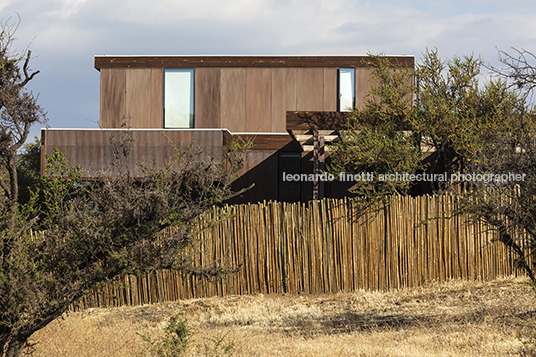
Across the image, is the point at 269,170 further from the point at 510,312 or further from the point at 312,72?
the point at 510,312

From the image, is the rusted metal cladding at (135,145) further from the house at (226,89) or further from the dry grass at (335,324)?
the dry grass at (335,324)

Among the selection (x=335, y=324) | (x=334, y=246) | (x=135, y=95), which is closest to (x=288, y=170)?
(x=135, y=95)

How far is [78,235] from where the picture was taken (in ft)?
17.3

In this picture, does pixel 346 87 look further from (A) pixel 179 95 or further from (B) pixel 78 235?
(B) pixel 78 235

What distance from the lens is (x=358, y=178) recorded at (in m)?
11.8

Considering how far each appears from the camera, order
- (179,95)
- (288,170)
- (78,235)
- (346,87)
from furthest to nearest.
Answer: (179,95) → (346,87) → (288,170) → (78,235)

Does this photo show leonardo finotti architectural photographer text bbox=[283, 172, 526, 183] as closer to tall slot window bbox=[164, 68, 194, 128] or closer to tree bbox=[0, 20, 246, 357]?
tree bbox=[0, 20, 246, 357]

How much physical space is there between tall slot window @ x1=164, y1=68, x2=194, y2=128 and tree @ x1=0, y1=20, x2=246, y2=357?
12.4 meters

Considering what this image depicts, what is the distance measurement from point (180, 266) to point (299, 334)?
282 cm

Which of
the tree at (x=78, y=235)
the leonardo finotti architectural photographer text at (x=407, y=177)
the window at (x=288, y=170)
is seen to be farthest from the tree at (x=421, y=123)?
the tree at (x=78, y=235)

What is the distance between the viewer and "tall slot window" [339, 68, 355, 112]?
17.6 m

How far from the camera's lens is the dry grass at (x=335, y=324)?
6512mm

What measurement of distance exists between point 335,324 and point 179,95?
11.6m

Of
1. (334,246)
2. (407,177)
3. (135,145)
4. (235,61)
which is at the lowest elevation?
(334,246)
